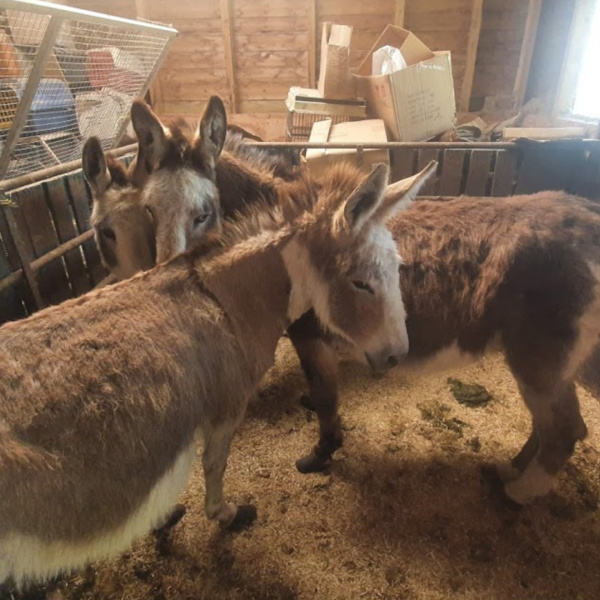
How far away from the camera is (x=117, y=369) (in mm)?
1351

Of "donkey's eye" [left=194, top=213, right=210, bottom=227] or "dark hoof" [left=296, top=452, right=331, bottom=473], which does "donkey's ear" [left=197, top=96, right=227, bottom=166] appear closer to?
"donkey's eye" [left=194, top=213, right=210, bottom=227]

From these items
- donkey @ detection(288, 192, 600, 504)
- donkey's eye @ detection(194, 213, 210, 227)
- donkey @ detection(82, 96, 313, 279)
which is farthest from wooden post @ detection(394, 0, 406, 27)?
donkey's eye @ detection(194, 213, 210, 227)

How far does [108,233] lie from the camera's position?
2.55m

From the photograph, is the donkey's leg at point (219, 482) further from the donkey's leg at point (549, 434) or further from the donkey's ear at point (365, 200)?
the donkey's leg at point (549, 434)

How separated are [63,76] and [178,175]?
2.27 m

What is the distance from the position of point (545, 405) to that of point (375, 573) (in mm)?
1244

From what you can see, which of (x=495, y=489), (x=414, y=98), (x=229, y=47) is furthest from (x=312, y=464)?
(x=229, y=47)

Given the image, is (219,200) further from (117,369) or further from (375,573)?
(375,573)

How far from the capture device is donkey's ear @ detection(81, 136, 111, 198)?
7.89 ft

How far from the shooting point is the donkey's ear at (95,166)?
2.41 meters

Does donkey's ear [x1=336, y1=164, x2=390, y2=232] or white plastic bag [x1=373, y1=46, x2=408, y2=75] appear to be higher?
white plastic bag [x1=373, y1=46, x2=408, y2=75]

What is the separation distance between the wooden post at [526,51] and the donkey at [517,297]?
6406mm

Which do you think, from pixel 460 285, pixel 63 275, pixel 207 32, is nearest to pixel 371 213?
pixel 460 285

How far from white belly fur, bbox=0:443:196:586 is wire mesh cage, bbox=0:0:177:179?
93.1 inches
